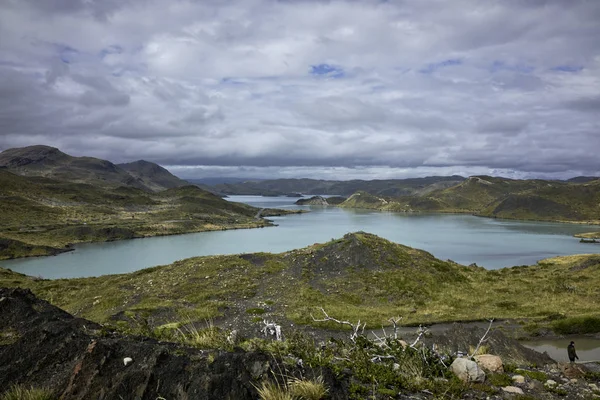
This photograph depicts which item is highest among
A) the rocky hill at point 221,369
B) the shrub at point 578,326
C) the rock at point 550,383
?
the rocky hill at point 221,369

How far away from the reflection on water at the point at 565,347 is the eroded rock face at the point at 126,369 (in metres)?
26.1

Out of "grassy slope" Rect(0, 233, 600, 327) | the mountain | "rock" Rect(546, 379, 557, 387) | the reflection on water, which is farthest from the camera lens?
"grassy slope" Rect(0, 233, 600, 327)

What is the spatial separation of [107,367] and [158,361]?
1310 mm

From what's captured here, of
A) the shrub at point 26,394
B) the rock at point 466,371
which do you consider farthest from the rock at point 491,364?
the shrub at point 26,394

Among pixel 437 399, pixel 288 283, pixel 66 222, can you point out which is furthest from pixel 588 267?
pixel 66 222

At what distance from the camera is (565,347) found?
29438 millimetres

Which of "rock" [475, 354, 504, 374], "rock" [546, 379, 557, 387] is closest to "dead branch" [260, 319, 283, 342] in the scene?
"rock" [475, 354, 504, 374]

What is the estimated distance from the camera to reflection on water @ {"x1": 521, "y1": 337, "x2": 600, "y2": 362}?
89.5 ft

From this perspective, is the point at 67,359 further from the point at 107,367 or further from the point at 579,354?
the point at 579,354

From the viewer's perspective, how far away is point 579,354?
27797mm

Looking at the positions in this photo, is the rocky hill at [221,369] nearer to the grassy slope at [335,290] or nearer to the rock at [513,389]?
the rock at [513,389]

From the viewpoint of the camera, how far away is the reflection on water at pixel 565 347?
27.3 m

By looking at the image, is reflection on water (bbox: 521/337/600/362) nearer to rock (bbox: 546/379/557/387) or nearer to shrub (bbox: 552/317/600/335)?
shrub (bbox: 552/317/600/335)

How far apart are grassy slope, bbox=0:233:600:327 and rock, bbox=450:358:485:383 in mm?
20250
